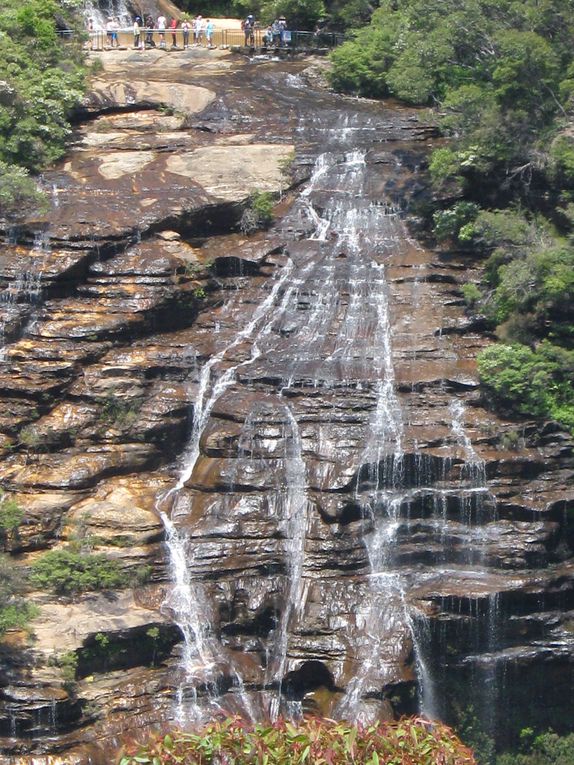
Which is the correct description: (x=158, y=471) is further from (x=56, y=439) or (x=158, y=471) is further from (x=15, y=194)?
(x=15, y=194)

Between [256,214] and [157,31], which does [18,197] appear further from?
[157,31]

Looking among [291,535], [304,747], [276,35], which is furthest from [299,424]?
[276,35]

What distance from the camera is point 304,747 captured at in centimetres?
1484

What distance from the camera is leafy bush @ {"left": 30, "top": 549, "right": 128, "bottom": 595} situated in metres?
27.2

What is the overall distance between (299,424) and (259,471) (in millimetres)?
1449

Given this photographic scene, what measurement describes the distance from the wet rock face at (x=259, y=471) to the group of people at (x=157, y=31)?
12367 millimetres

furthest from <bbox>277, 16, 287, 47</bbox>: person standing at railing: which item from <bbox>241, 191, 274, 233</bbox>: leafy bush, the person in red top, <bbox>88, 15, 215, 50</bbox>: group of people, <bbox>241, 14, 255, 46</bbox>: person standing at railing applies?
<bbox>241, 191, 274, 233</bbox>: leafy bush

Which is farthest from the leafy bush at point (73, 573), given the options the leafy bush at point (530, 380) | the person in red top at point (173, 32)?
the person in red top at point (173, 32)

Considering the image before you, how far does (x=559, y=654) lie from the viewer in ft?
91.5

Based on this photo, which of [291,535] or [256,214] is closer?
[291,535]

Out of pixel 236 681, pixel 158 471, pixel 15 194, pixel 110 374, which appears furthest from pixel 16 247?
pixel 236 681

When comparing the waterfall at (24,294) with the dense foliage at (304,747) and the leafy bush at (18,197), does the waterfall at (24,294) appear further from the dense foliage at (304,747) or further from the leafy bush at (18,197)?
the dense foliage at (304,747)

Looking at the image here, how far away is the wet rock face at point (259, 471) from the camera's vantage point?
Answer: 26594 mm

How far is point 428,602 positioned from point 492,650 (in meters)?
1.69
